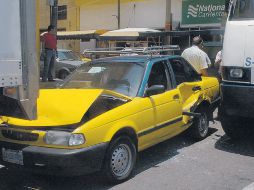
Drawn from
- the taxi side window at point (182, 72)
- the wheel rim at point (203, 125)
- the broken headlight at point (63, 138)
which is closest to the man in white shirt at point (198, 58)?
the taxi side window at point (182, 72)

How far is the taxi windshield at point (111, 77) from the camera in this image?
589 cm

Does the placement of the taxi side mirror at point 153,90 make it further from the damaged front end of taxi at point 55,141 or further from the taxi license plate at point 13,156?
the taxi license plate at point 13,156

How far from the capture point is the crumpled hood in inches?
189

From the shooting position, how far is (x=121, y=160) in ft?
16.7

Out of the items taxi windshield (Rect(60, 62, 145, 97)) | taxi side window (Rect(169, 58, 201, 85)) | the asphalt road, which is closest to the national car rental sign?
taxi side window (Rect(169, 58, 201, 85))

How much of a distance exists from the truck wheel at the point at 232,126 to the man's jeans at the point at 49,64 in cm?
741

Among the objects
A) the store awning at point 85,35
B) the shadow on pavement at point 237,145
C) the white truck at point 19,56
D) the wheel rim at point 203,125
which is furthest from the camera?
the store awning at point 85,35

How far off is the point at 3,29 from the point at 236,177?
10.7 ft

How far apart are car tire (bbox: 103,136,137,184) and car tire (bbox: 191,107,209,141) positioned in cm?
194

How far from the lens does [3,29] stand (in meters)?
4.16

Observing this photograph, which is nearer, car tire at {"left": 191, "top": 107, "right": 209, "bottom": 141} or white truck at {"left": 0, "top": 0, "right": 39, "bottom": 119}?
white truck at {"left": 0, "top": 0, "right": 39, "bottom": 119}

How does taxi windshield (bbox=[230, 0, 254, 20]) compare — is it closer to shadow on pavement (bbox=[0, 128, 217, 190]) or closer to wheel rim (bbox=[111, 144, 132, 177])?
shadow on pavement (bbox=[0, 128, 217, 190])

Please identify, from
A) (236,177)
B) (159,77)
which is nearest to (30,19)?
(159,77)

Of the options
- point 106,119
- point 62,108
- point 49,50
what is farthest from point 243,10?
point 49,50
